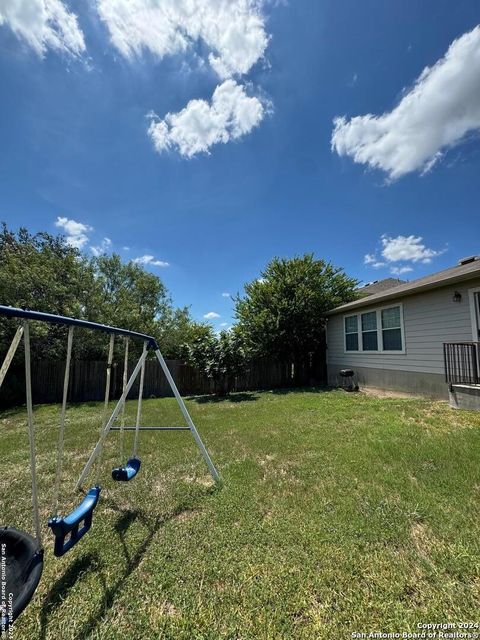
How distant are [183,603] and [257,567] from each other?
543mm

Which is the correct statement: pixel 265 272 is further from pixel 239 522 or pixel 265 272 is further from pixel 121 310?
pixel 239 522

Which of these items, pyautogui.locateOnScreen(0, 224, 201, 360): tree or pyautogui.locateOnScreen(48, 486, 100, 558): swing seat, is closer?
pyautogui.locateOnScreen(48, 486, 100, 558): swing seat

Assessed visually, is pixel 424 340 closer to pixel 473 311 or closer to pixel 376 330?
pixel 473 311

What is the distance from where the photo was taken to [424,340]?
7.76 metres

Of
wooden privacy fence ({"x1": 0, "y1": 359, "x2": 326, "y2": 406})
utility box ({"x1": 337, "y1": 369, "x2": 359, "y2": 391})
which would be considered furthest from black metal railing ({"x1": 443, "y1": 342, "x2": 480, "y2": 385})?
wooden privacy fence ({"x1": 0, "y1": 359, "x2": 326, "y2": 406})

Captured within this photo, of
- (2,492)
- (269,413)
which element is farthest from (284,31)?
(2,492)

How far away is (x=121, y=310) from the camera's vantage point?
11875 mm

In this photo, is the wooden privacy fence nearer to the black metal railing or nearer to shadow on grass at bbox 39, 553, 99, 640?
the black metal railing

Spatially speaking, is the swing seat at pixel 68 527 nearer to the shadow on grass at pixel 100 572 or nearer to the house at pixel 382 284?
the shadow on grass at pixel 100 572

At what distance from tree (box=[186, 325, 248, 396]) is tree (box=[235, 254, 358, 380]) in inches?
62.2

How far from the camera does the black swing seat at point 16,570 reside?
1.33 m

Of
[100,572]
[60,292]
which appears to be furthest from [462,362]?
[60,292]

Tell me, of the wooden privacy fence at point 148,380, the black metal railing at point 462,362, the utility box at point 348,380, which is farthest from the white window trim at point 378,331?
the wooden privacy fence at point 148,380

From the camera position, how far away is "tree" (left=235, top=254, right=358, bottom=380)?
1205 cm
